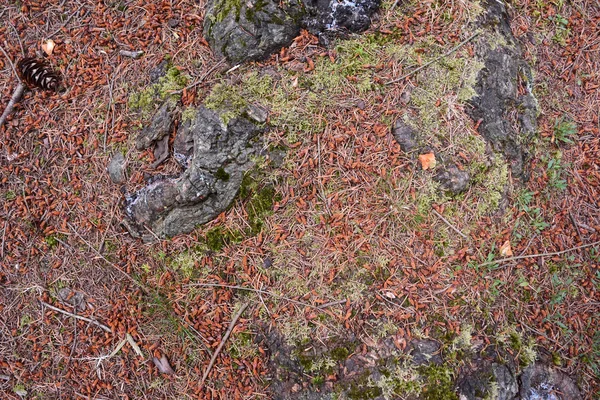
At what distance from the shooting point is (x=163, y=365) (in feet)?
10.3

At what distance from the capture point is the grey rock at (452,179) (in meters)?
2.92

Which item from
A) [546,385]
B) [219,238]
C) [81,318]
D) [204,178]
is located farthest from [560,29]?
[81,318]

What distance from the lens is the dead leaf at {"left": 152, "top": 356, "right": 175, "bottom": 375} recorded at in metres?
3.12

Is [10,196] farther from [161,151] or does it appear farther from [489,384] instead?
[489,384]

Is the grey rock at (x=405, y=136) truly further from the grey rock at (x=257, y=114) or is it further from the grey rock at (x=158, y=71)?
the grey rock at (x=158, y=71)

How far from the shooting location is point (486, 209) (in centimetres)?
299

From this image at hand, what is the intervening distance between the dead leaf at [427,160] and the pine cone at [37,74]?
290 centimetres

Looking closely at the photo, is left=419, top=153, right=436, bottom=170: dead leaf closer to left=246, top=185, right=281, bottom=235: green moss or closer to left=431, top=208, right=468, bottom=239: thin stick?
left=431, top=208, right=468, bottom=239: thin stick

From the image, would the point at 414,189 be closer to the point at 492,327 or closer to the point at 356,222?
the point at 356,222

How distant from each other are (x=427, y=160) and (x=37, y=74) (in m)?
3.05

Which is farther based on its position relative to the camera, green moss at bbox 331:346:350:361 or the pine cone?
the pine cone

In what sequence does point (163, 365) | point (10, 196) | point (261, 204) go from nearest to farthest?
→ 1. point (261, 204)
2. point (163, 365)
3. point (10, 196)

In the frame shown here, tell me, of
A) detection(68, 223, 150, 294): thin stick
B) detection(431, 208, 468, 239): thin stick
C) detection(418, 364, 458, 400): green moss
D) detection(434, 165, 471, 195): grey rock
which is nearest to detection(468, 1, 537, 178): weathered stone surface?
detection(434, 165, 471, 195): grey rock

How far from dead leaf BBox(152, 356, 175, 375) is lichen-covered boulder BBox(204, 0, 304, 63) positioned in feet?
7.25
